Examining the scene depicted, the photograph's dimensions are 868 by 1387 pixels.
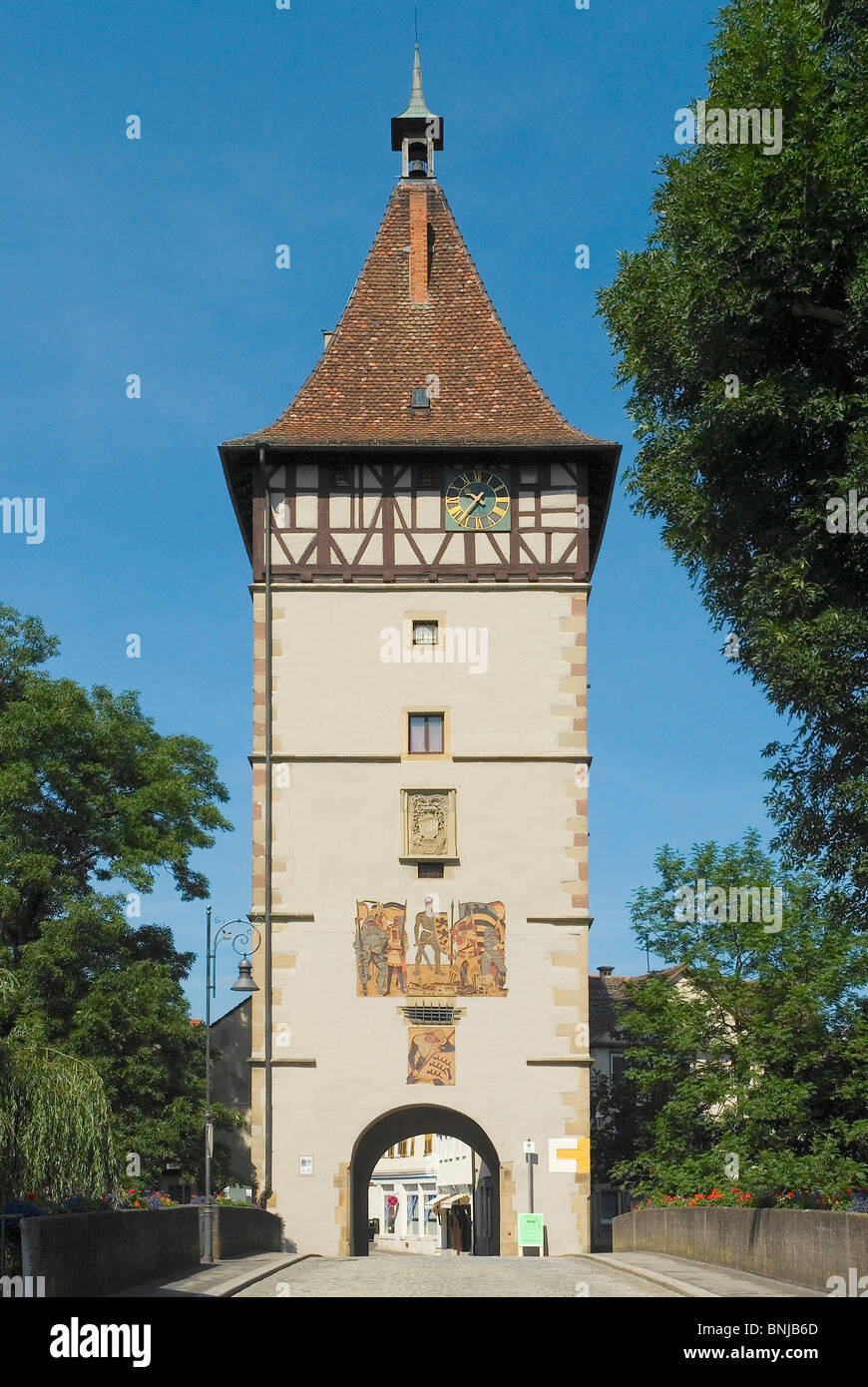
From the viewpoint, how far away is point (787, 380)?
15.5 meters

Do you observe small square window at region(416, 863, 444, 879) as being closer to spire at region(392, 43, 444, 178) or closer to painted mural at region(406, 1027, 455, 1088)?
painted mural at region(406, 1027, 455, 1088)

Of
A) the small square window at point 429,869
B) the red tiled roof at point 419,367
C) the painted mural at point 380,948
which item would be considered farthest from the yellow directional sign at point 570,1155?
the red tiled roof at point 419,367

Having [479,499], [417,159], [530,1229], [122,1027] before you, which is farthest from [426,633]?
[417,159]

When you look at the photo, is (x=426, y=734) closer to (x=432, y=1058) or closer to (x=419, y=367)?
(x=432, y=1058)

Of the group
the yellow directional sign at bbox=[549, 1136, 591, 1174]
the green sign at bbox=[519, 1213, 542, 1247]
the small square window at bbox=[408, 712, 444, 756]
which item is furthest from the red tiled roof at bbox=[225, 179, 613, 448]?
the green sign at bbox=[519, 1213, 542, 1247]

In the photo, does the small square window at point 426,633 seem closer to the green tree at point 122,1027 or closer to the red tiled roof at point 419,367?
the red tiled roof at point 419,367

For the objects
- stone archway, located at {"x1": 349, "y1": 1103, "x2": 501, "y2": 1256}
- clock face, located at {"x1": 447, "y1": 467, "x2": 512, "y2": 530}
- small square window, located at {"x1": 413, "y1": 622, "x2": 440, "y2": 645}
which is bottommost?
stone archway, located at {"x1": 349, "y1": 1103, "x2": 501, "y2": 1256}

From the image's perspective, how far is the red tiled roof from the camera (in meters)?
31.8

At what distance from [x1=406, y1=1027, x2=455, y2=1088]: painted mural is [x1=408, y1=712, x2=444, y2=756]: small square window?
180 inches

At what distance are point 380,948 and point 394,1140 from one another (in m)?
7.01

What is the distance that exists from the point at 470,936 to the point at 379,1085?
274 cm

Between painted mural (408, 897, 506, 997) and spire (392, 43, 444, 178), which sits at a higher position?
spire (392, 43, 444, 178)

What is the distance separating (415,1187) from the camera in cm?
7481
